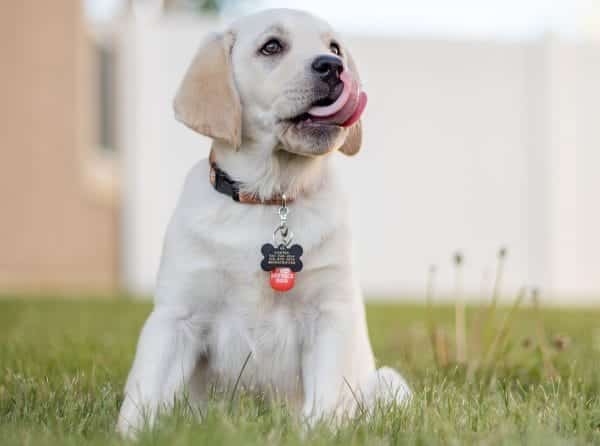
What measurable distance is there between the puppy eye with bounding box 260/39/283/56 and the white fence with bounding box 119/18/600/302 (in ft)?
19.7

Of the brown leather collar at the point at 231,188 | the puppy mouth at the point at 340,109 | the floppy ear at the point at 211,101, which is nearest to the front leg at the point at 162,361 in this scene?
the brown leather collar at the point at 231,188

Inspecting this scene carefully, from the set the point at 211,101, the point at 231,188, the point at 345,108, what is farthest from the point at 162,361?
the point at 345,108

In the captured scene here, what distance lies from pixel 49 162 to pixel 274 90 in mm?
7146

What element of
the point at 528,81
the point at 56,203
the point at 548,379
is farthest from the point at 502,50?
the point at 548,379

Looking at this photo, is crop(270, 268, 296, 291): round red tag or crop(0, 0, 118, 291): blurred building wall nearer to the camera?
crop(270, 268, 296, 291): round red tag

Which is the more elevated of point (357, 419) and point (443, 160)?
point (443, 160)

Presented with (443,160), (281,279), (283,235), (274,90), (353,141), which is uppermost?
(443,160)

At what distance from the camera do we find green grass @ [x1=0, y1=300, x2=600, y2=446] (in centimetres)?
197

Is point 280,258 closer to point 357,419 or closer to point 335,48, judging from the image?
point 357,419

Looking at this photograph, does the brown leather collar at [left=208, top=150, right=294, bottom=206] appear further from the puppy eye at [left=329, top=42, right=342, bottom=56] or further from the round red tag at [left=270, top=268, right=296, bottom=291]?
the puppy eye at [left=329, top=42, right=342, bottom=56]

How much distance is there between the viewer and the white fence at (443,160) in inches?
346

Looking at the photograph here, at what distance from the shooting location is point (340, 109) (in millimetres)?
2459

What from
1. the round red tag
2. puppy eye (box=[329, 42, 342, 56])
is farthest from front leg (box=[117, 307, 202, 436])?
puppy eye (box=[329, 42, 342, 56])

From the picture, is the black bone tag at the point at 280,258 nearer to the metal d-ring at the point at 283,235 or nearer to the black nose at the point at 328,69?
the metal d-ring at the point at 283,235
